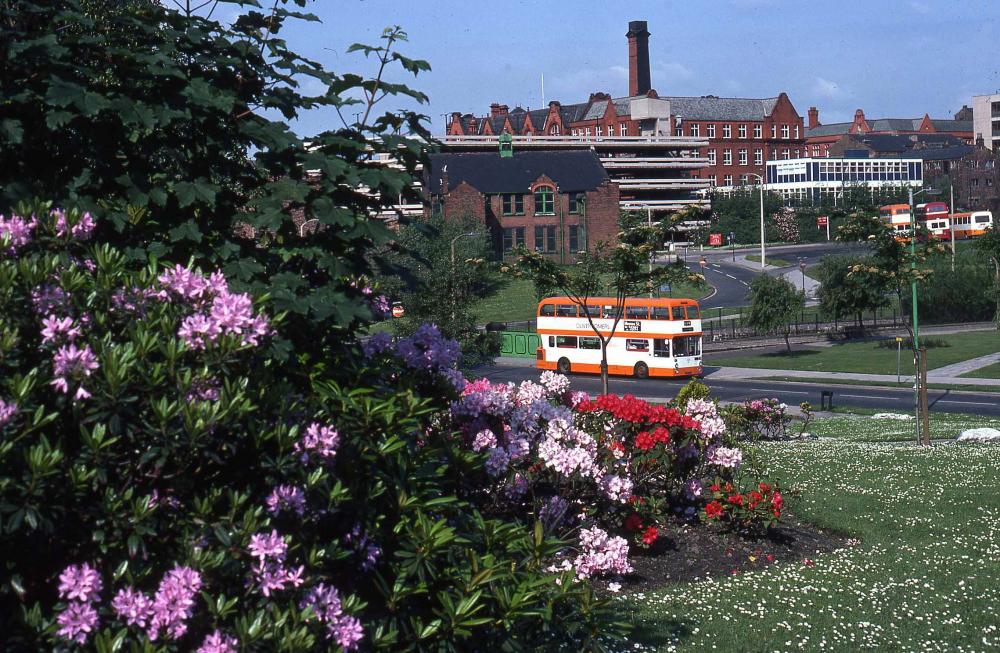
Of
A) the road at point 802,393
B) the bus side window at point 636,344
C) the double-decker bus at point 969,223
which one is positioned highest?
the double-decker bus at point 969,223

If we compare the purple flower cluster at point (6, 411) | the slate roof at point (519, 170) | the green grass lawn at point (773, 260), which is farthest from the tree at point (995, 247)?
the purple flower cluster at point (6, 411)

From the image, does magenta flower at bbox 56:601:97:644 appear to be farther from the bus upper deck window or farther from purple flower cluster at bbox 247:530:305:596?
the bus upper deck window

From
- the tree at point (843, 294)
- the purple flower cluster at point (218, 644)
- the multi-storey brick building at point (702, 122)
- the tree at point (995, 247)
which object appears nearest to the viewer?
the purple flower cluster at point (218, 644)

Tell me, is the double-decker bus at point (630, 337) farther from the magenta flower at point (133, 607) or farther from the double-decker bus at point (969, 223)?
the double-decker bus at point (969, 223)

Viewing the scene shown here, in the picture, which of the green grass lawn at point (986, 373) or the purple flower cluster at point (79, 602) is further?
the green grass lawn at point (986, 373)

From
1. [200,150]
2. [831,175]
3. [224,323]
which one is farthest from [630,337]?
[831,175]

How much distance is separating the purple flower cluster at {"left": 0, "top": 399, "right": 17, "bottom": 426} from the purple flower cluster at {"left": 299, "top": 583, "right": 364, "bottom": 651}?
1.54 meters

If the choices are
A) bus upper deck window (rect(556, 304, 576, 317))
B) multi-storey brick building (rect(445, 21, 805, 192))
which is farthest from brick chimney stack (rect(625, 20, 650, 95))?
bus upper deck window (rect(556, 304, 576, 317))

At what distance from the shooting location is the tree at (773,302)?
197 ft

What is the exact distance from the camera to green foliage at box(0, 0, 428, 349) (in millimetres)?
5973

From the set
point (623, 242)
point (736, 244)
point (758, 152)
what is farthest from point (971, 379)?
point (758, 152)

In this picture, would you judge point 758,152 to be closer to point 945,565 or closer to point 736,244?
point 736,244

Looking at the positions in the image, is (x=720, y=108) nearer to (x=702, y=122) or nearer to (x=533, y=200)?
(x=702, y=122)

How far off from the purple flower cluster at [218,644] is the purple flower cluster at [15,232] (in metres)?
2.15
